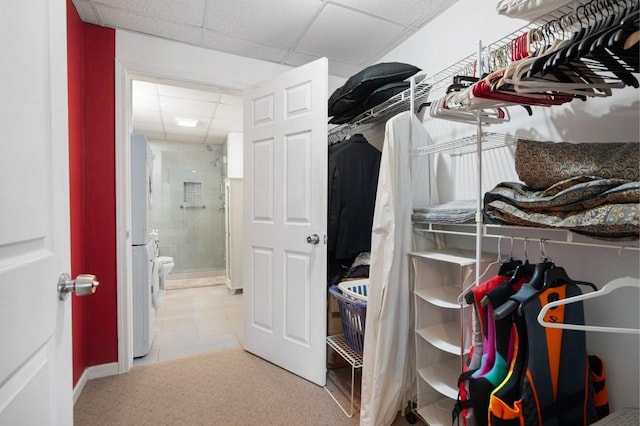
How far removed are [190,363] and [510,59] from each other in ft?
8.47

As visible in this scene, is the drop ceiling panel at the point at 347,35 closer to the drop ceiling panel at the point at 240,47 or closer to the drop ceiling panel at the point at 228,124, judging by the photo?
the drop ceiling panel at the point at 240,47

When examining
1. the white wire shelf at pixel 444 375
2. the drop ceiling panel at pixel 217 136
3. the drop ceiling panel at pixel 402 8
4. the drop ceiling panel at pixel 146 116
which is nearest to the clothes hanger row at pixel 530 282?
the white wire shelf at pixel 444 375

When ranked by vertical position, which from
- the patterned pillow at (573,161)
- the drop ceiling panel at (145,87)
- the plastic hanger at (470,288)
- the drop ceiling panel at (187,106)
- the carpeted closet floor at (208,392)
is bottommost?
the carpeted closet floor at (208,392)

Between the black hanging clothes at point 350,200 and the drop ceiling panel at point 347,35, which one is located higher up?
the drop ceiling panel at point 347,35

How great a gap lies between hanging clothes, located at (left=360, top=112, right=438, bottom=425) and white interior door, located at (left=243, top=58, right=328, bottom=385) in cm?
46

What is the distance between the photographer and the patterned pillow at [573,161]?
84cm

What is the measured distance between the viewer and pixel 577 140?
1163 mm

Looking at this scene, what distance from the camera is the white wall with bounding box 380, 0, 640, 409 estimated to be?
1.02 m

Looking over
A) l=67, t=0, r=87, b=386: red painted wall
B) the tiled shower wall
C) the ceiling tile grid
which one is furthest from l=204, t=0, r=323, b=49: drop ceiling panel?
the tiled shower wall

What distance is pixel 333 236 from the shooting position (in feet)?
6.73

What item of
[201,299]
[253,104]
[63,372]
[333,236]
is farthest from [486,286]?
[201,299]

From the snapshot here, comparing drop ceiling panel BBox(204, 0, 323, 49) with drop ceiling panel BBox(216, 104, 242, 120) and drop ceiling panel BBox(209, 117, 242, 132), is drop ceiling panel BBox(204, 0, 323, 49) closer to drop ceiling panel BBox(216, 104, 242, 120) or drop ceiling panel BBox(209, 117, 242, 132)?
drop ceiling panel BBox(216, 104, 242, 120)

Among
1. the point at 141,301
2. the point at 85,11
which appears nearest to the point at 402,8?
the point at 85,11

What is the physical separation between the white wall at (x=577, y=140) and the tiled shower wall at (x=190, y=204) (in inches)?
169
